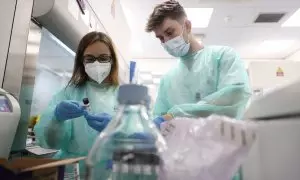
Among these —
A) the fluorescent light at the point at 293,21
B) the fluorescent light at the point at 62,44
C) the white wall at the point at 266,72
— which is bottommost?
the fluorescent light at the point at 62,44

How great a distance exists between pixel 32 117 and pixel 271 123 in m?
0.90

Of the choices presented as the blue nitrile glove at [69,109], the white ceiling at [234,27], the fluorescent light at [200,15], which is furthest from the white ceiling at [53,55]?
the fluorescent light at [200,15]

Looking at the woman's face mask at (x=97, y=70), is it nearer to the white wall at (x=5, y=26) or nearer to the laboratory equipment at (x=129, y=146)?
the white wall at (x=5, y=26)

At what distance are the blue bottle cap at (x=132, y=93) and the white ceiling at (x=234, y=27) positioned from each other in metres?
2.81

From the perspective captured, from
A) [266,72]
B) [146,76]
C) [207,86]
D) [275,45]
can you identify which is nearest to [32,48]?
[207,86]

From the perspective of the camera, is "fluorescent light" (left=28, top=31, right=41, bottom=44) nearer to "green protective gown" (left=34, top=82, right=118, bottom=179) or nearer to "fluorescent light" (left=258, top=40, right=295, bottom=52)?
"green protective gown" (left=34, top=82, right=118, bottom=179)

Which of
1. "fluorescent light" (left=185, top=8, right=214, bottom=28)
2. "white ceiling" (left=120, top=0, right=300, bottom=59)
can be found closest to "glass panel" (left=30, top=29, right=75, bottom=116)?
"white ceiling" (left=120, top=0, right=300, bottom=59)

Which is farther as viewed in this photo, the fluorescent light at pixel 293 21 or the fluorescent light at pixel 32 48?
the fluorescent light at pixel 293 21

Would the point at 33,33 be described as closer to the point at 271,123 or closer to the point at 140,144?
the point at 140,144

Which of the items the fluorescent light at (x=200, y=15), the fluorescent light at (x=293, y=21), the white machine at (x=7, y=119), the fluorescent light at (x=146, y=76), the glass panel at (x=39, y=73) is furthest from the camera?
the fluorescent light at (x=146, y=76)

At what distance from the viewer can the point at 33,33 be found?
0.92 m

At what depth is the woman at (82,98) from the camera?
750 mm

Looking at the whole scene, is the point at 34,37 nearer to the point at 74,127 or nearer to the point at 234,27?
the point at 74,127

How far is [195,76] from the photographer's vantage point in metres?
1.02
